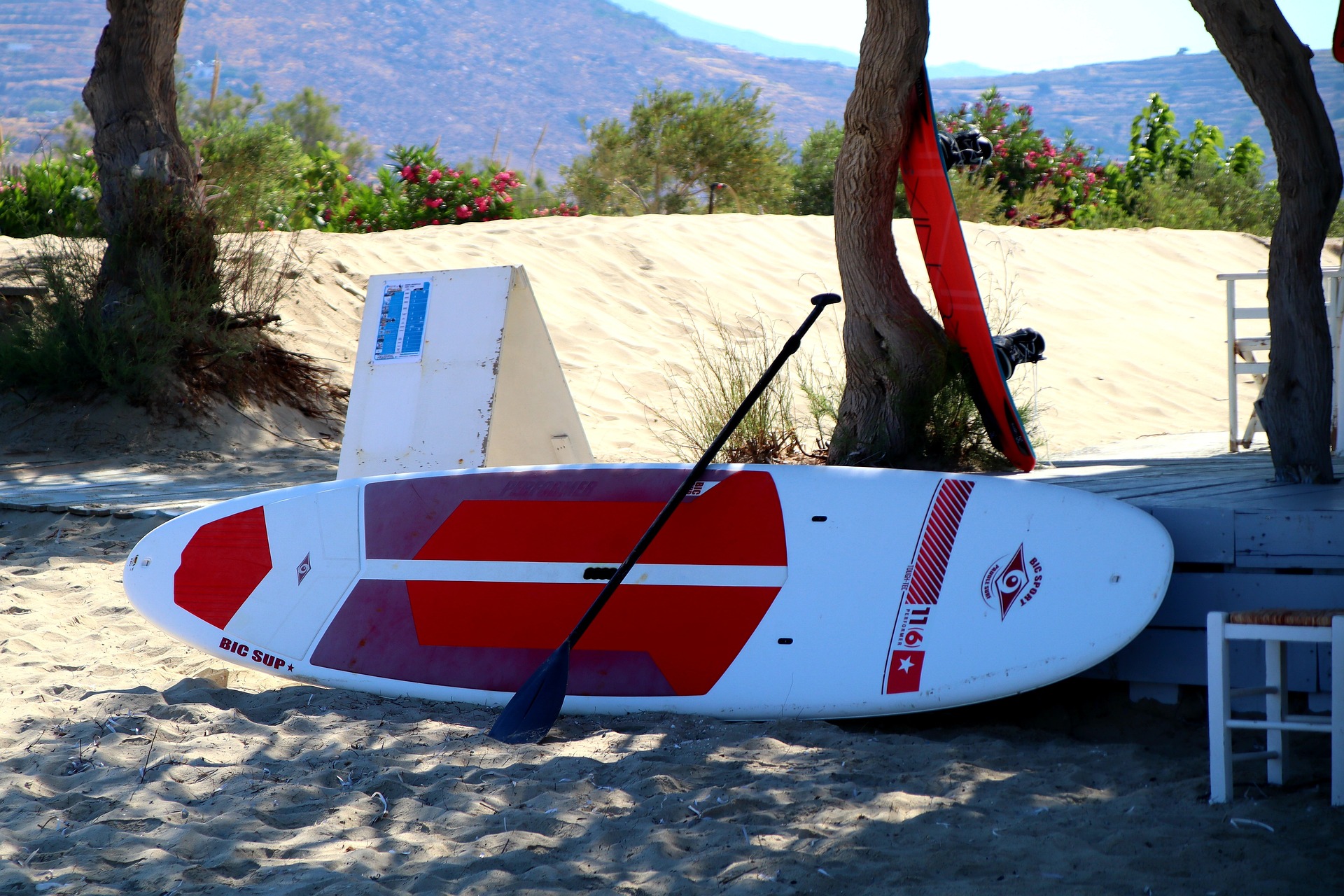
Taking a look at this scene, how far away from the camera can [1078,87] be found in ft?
408

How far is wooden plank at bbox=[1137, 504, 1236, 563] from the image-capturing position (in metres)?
2.84

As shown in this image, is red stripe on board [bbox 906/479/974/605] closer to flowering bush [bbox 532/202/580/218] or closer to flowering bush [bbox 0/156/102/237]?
flowering bush [bbox 0/156/102/237]

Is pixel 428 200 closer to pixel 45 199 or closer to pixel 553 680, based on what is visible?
pixel 45 199

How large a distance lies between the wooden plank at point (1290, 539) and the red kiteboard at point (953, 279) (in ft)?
4.03

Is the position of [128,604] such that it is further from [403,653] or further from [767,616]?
[767,616]

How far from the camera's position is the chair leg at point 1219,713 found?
234cm

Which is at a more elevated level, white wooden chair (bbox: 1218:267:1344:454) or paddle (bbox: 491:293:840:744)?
white wooden chair (bbox: 1218:267:1344:454)

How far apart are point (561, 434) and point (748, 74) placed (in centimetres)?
14104

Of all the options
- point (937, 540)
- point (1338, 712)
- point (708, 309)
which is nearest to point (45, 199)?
point (708, 309)

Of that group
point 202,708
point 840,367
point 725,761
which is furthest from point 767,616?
point 840,367

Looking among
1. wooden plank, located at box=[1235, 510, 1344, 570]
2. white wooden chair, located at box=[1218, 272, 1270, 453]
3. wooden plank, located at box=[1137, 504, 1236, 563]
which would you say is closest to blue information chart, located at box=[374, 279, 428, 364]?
wooden plank, located at box=[1137, 504, 1236, 563]

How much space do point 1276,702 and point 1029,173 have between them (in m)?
14.2

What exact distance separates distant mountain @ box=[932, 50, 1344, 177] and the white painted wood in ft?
305

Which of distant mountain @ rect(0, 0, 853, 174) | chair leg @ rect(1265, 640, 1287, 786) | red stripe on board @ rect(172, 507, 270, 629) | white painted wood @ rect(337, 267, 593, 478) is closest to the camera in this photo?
chair leg @ rect(1265, 640, 1287, 786)
